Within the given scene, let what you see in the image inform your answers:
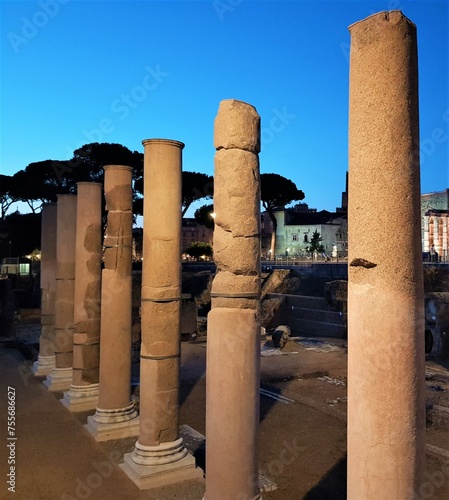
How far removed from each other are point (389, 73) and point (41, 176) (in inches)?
1335

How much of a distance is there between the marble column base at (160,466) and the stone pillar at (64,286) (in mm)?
4727

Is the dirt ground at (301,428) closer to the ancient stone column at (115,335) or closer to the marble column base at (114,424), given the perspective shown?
the marble column base at (114,424)

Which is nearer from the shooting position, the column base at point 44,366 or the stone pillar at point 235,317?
the stone pillar at point 235,317

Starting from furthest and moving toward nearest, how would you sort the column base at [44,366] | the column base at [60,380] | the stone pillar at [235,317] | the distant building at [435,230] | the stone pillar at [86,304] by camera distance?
the distant building at [435,230]
the column base at [44,366]
the column base at [60,380]
the stone pillar at [86,304]
the stone pillar at [235,317]

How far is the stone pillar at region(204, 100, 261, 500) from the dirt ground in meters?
0.21

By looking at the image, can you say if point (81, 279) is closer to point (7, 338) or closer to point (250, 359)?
point (250, 359)

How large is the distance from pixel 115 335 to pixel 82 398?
212 cm

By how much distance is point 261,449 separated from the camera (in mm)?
7023

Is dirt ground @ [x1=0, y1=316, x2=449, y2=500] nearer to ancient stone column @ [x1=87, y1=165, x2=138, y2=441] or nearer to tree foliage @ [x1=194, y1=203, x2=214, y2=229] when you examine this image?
ancient stone column @ [x1=87, y1=165, x2=138, y2=441]

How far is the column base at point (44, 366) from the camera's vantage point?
37.2 ft

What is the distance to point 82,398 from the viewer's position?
8.49 meters

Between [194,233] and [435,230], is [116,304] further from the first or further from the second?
[194,233]

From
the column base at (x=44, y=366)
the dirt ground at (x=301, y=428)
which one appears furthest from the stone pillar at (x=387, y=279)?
the column base at (x=44, y=366)

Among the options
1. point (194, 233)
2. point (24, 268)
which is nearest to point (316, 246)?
Result: point (194, 233)
